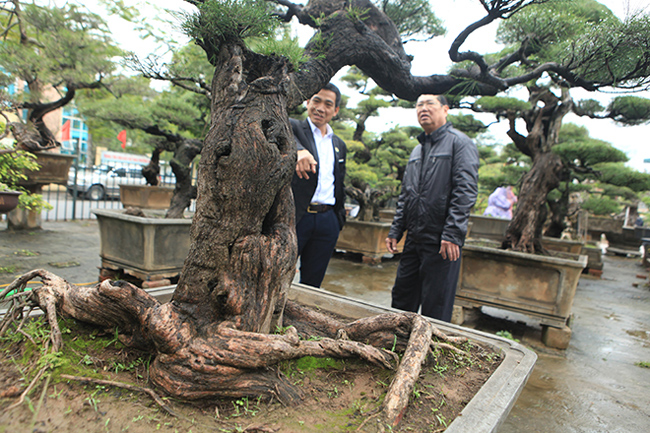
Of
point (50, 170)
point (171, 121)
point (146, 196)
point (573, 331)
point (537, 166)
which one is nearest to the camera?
point (573, 331)

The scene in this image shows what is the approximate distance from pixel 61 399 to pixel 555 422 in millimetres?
2115

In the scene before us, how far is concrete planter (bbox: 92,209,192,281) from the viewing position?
3238mm

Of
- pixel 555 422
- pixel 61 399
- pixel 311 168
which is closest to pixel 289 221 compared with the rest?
pixel 311 168

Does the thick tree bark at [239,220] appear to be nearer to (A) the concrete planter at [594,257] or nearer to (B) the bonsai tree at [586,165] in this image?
(B) the bonsai tree at [586,165]

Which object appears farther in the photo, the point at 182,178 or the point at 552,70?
the point at 182,178

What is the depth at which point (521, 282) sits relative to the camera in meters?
3.24

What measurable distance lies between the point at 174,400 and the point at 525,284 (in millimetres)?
2920

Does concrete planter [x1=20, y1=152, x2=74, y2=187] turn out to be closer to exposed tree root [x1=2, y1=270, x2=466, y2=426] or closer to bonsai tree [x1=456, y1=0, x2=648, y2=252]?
exposed tree root [x1=2, y1=270, x2=466, y2=426]


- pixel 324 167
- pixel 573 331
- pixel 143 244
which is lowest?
pixel 573 331

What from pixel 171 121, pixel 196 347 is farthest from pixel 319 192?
pixel 171 121

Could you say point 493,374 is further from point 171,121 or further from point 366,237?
point 366,237

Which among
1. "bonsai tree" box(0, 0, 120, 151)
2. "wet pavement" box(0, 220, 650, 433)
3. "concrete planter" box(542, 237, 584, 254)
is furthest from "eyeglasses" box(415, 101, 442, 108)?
"bonsai tree" box(0, 0, 120, 151)

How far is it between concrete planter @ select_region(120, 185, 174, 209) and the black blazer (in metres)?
7.86

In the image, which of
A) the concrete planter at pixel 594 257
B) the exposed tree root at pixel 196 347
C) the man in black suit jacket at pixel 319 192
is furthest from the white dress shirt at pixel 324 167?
the concrete planter at pixel 594 257
